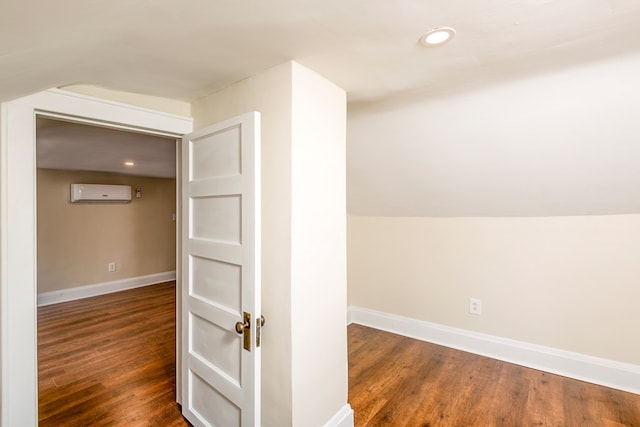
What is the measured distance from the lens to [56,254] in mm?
4125

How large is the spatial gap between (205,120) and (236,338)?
1.24m

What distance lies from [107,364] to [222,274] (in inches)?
76.3

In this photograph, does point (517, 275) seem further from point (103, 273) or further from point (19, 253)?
point (103, 273)

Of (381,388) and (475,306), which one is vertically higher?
(475,306)

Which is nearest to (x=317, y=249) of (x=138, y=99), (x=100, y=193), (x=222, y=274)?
(x=222, y=274)

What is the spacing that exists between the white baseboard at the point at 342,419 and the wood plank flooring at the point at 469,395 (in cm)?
13

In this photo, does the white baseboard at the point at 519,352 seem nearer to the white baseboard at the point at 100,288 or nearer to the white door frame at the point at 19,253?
the white door frame at the point at 19,253

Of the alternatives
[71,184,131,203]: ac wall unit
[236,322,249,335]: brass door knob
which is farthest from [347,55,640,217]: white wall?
[71,184,131,203]: ac wall unit

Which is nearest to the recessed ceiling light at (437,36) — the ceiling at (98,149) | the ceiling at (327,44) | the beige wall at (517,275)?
the ceiling at (327,44)

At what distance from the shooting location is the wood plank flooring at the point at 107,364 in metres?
1.99

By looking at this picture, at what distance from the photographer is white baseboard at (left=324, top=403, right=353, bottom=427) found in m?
1.67

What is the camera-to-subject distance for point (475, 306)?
2734 mm

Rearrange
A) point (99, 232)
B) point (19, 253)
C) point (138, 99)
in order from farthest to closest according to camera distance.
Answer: point (99, 232), point (138, 99), point (19, 253)

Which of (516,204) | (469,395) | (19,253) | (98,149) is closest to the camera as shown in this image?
(19,253)
